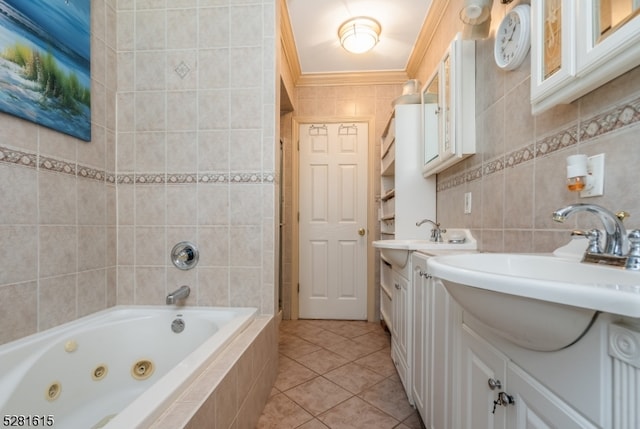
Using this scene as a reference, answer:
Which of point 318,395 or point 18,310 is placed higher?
point 18,310

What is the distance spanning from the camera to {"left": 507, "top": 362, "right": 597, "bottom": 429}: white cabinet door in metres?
0.48

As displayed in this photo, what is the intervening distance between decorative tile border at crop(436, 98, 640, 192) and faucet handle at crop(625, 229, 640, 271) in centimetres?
30

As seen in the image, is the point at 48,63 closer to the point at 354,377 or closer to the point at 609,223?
the point at 609,223

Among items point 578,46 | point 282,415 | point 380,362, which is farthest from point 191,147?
point 380,362

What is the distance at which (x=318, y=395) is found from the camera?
163 cm

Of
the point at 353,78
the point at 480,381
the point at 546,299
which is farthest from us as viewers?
the point at 353,78

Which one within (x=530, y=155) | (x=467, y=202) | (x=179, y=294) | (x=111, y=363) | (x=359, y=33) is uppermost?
(x=359, y=33)

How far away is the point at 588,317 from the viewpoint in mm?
427

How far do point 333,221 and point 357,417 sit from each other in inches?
70.0

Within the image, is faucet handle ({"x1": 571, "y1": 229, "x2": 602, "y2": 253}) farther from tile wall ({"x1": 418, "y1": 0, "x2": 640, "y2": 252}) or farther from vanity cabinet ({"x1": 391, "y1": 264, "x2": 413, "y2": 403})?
vanity cabinet ({"x1": 391, "y1": 264, "x2": 413, "y2": 403})

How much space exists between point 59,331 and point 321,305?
207cm

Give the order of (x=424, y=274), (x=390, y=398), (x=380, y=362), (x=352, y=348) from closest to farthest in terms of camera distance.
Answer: (x=424, y=274) < (x=390, y=398) < (x=380, y=362) < (x=352, y=348)

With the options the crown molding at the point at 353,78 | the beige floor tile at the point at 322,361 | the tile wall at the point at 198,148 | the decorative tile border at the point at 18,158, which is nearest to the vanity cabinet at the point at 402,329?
the beige floor tile at the point at 322,361

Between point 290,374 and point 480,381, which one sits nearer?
point 480,381
